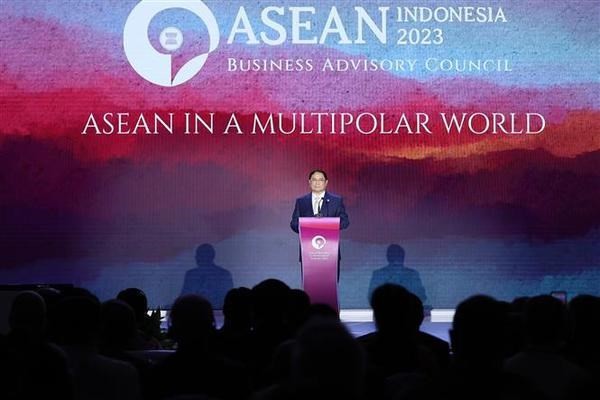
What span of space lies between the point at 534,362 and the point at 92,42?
712 centimetres

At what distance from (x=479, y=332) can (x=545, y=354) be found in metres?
0.63

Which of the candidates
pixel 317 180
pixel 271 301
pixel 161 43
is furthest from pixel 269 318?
pixel 161 43

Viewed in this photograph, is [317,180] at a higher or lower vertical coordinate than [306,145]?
lower

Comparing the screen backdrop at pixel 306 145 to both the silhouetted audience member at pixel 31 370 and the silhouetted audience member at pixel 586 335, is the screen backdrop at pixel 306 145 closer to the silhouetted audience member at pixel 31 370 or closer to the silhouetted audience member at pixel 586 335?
the silhouetted audience member at pixel 586 335

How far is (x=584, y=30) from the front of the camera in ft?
30.8

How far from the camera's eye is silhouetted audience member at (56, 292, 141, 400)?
10.2ft

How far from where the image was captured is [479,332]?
269cm

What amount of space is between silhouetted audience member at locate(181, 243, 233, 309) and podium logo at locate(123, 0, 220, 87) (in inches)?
68.0

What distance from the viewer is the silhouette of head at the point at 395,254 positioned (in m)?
9.28

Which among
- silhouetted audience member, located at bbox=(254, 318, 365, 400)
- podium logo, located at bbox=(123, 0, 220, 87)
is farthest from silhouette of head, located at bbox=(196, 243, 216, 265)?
silhouetted audience member, located at bbox=(254, 318, 365, 400)

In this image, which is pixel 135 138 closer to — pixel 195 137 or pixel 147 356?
pixel 195 137

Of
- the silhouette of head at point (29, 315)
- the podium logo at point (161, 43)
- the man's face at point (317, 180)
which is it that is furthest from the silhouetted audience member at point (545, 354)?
the podium logo at point (161, 43)

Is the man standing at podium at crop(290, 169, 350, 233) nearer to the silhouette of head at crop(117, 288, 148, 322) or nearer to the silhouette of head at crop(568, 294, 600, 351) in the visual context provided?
the silhouette of head at crop(117, 288, 148, 322)

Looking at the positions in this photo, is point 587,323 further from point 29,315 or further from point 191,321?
point 29,315
